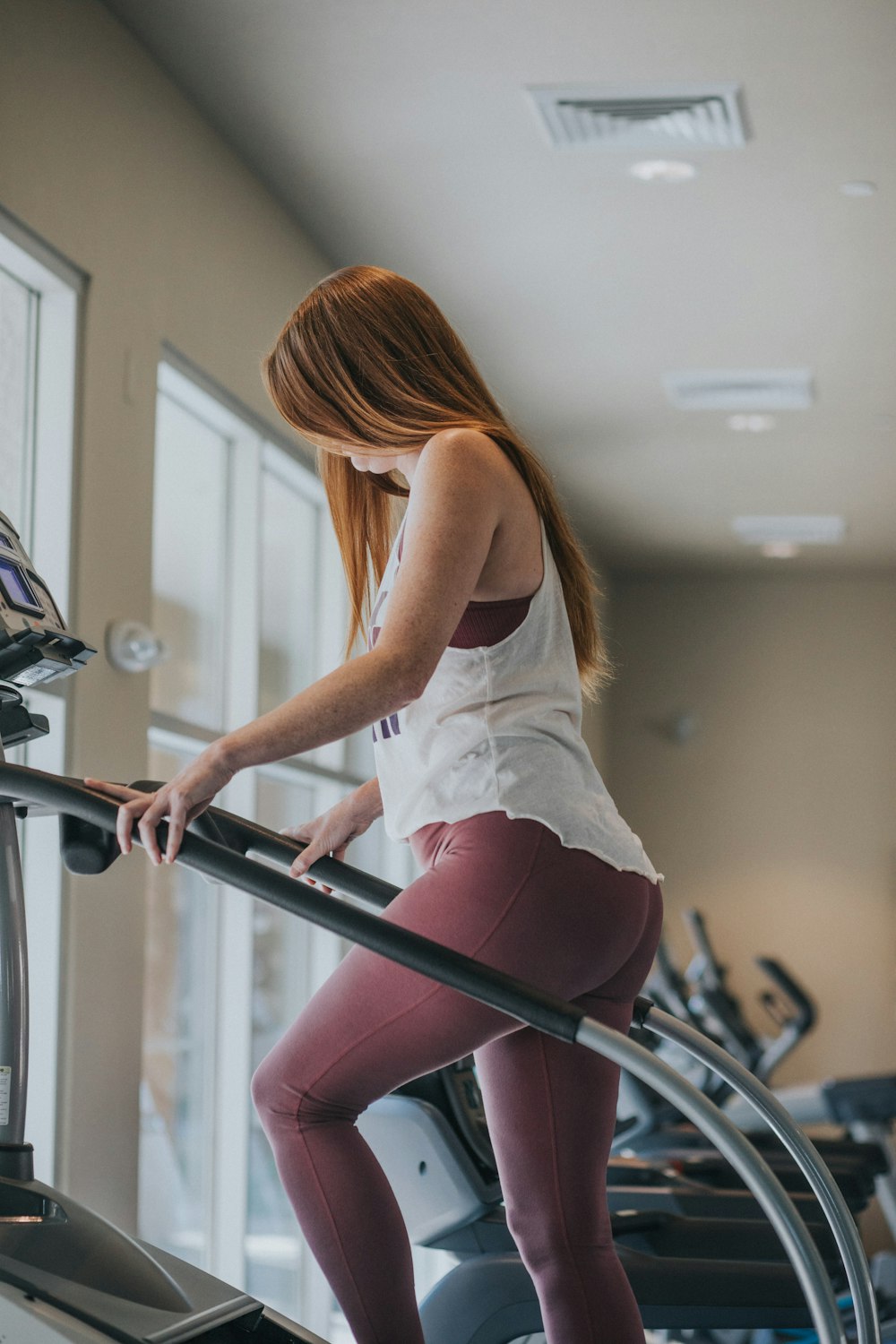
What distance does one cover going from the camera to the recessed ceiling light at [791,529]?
7.35 metres

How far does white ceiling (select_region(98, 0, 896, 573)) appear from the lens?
3.30 m

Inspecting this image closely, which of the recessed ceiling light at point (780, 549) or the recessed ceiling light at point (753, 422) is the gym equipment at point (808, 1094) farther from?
the recessed ceiling light at point (753, 422)

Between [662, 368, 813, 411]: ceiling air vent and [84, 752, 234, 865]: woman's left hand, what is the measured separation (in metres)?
4.45

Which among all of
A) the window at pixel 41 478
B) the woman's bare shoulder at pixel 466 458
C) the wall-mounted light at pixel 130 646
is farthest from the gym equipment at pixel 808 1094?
the woman's bare shoulder at pixel 466 458

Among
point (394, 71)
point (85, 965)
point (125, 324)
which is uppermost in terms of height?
point (394, 71)

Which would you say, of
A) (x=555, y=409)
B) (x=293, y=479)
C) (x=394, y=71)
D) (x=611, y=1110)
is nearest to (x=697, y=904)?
(x=555, y=409)

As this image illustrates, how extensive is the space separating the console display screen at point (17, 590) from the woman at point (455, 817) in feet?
1.05

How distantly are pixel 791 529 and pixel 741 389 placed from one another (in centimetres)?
202

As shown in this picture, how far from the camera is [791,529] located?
751 centimetres

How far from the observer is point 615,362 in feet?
17.8

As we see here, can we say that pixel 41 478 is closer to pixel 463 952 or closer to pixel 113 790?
pixel 113 790

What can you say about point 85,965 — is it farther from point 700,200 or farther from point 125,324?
point 700,200

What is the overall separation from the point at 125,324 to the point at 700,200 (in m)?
1.77

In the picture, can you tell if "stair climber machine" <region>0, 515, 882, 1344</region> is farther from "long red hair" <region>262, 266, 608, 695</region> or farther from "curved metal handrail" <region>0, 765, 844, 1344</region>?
"long red hair" <region>262, 266, 608, 695</region>
